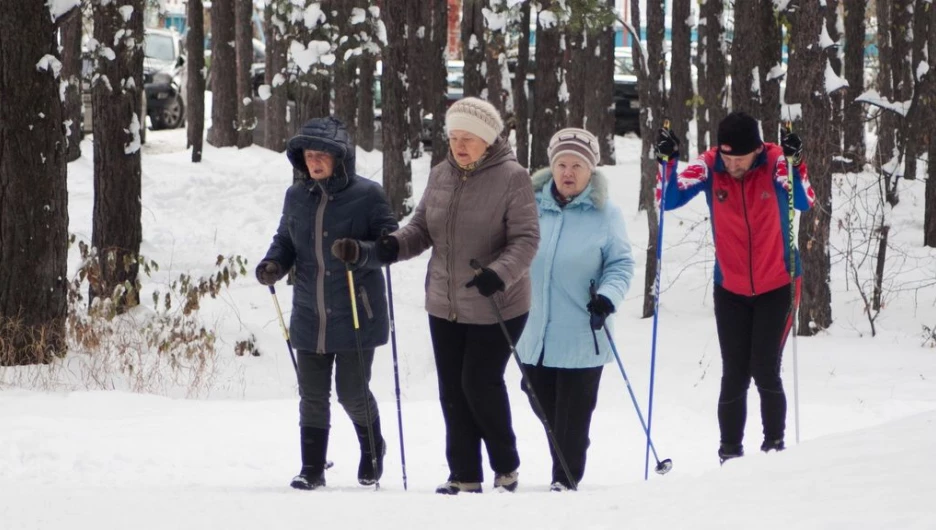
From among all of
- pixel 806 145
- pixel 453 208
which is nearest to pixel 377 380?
pixel 806 145

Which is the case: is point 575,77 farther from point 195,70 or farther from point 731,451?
point 731,451

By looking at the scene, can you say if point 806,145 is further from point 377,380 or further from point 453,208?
point 453,208

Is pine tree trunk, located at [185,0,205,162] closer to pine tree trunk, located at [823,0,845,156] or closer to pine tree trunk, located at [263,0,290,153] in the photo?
pine tree trunk, located at [263,0,290,153]

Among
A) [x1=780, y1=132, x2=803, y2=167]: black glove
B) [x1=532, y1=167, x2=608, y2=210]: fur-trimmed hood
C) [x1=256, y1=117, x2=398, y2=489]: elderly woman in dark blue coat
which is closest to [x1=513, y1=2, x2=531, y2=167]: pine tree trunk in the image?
[x1=780, y1=132, x2=803, y2=167]: black glove

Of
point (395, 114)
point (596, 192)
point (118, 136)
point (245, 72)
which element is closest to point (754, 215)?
point (596, 192)

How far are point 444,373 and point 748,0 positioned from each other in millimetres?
9091

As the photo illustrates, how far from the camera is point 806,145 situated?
417 inches

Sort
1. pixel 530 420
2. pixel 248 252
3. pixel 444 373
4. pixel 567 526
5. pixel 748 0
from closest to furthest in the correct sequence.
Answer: pixel 567 526 → pixel 444 373 → pixel 530 420 → pixel 748 0 → pixel 248 252

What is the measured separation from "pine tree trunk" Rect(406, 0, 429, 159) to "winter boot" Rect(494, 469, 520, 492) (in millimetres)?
12086

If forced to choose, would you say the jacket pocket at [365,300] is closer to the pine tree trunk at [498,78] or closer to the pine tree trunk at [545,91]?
the pine tree trunk at [545,91]

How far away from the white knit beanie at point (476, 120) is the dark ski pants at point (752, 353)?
4.99 ft

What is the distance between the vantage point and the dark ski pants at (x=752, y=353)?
19.4 feet

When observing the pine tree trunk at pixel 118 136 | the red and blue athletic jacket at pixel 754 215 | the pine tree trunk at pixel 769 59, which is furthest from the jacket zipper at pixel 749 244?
the pine tree trunk at pixel 118 136

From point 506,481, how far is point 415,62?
47.5 ft
